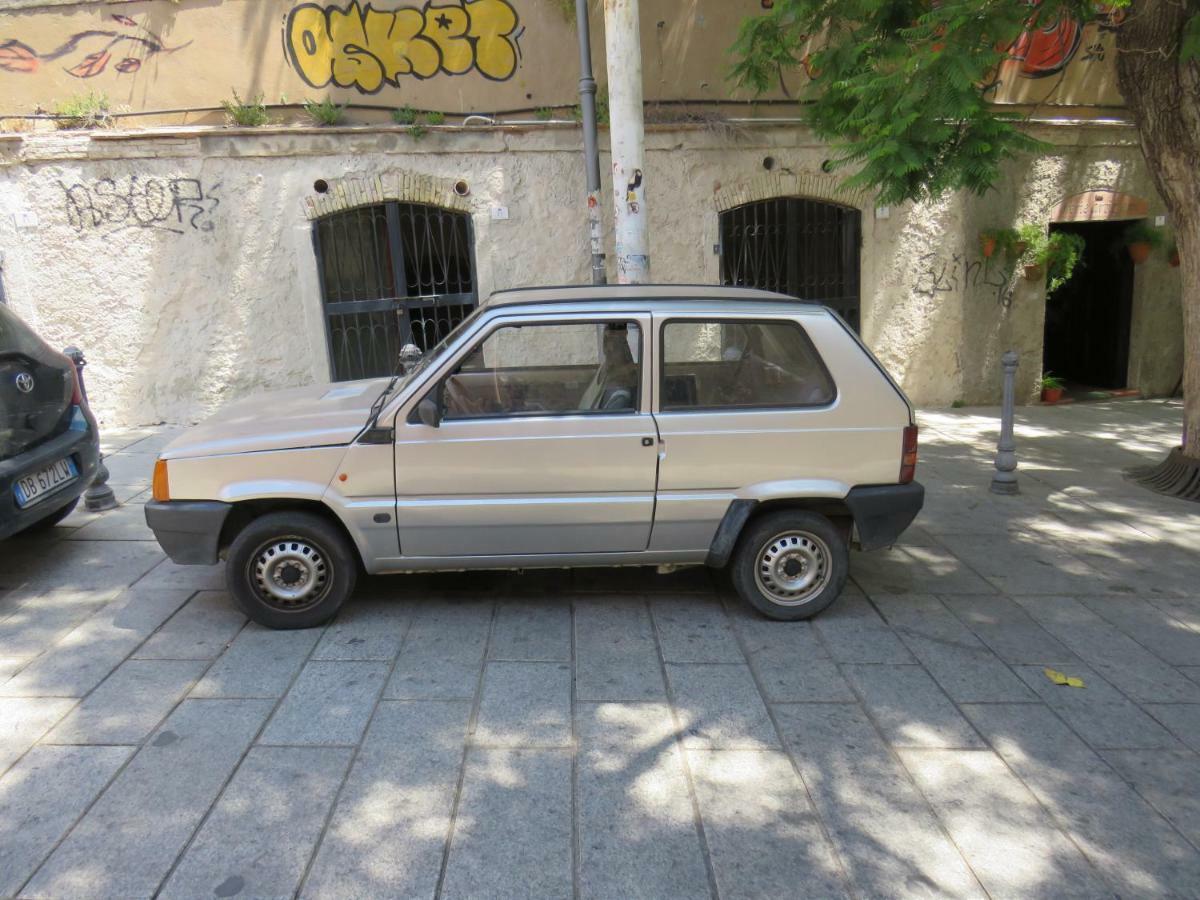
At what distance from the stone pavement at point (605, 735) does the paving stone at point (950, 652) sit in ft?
0.06

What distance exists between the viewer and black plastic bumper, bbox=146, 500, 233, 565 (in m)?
4.17

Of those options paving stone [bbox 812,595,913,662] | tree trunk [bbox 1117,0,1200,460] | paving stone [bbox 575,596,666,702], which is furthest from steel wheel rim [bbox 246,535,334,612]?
tree trunk [bbox 1117,0,1200,460]

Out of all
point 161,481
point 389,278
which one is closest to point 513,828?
point 161,481

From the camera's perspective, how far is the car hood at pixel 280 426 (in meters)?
4.18

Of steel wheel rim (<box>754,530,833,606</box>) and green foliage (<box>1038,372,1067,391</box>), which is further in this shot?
green foliage (<box>1038,372,1067,391</box>)

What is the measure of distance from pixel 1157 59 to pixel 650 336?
4.90 m

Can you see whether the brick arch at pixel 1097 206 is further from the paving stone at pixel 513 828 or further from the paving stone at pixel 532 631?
the paving stone at pixel 513 828

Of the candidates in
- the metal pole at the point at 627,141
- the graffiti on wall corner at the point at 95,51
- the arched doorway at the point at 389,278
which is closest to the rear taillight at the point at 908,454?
the metal pole at the point at 627,141

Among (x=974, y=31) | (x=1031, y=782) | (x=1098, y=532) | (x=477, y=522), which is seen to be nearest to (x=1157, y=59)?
(x=974, y=31)

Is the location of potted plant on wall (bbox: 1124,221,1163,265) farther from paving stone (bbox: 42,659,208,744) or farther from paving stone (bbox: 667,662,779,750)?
paving stone (bbox: 42,659,208,744)

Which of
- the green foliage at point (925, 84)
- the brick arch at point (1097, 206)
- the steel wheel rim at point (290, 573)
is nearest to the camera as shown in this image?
the steel wheel rim at point (290, 573)

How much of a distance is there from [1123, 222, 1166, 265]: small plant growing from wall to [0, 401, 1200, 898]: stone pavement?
6.46 metres

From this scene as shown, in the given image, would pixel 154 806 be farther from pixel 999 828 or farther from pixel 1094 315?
pixel 1094 315

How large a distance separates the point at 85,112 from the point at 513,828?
8.70 m
